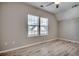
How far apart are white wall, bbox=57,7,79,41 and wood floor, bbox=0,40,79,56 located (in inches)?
6.8

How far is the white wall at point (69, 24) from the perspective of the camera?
6.32ft

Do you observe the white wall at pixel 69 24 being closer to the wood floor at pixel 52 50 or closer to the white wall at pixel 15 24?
the wood floor at pixel 52 50

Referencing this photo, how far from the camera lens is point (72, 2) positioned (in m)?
1.93

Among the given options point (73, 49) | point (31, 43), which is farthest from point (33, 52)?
point (73, 49)

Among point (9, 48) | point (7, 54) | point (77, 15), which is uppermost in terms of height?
point (77, 15)

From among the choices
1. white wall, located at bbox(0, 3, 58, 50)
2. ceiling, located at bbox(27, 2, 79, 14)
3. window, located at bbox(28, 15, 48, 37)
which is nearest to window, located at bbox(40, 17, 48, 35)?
window, located at bbox(28, 15, 48, 37)

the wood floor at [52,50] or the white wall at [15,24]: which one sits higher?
the white wall at [15,24]

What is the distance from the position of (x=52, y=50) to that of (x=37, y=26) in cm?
68

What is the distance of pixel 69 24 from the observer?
6.56 feet

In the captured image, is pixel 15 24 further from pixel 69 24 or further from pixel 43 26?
pixel 69 24

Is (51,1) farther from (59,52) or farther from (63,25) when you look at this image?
(59,52)

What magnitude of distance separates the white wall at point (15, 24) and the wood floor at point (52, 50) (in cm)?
16

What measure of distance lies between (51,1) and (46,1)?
120 millimetres

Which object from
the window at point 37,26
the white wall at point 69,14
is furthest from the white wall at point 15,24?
the white wall at point 69,14
